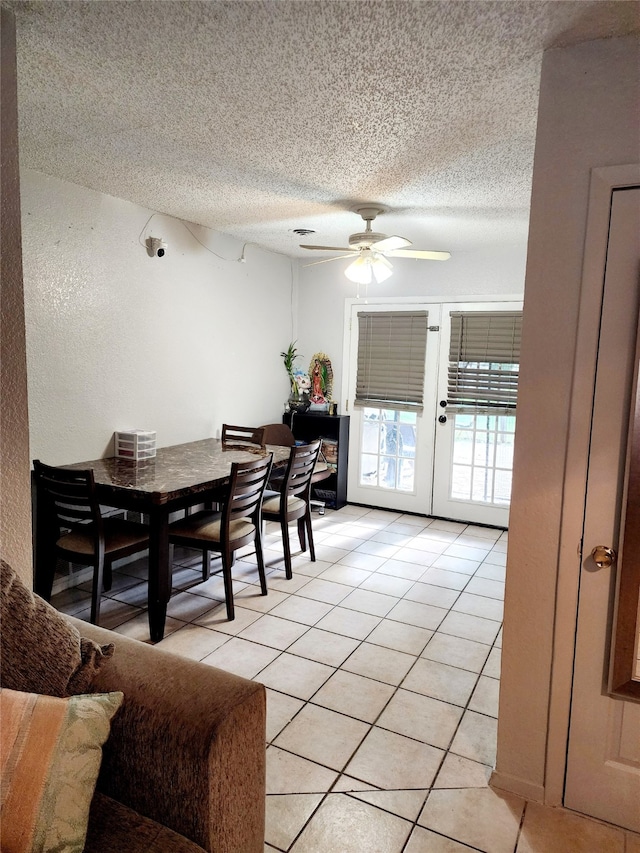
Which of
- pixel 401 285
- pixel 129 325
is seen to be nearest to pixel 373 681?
pixel 129 325

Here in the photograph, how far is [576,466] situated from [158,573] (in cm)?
212

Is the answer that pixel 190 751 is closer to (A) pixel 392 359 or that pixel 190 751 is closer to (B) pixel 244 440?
(B) pixel 244 440

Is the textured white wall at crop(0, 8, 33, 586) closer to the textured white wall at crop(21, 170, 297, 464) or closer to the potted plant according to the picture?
the textured white wall at crop(21, 170, 297, 464)

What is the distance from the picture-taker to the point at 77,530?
10.2 feet

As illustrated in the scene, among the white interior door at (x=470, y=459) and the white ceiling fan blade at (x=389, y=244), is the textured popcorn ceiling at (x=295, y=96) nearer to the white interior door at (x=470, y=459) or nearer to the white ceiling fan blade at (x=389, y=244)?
the white ceiling fan blade at (x=389, y=244)

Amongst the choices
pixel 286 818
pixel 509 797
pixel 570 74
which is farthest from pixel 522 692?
pixel 570 74

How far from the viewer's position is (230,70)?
1.97 m

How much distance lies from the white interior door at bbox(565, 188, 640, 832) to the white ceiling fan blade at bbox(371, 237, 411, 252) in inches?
75.2

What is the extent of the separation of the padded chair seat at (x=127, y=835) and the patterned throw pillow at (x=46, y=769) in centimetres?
6


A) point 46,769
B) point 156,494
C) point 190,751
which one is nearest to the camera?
point 46,769

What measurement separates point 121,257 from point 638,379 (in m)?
3.28

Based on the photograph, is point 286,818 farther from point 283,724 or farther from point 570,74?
point 570,74

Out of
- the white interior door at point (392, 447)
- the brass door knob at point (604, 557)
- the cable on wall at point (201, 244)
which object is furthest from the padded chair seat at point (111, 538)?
the white interior door at point (392, 447)

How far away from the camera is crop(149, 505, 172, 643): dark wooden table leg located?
9.61ft
